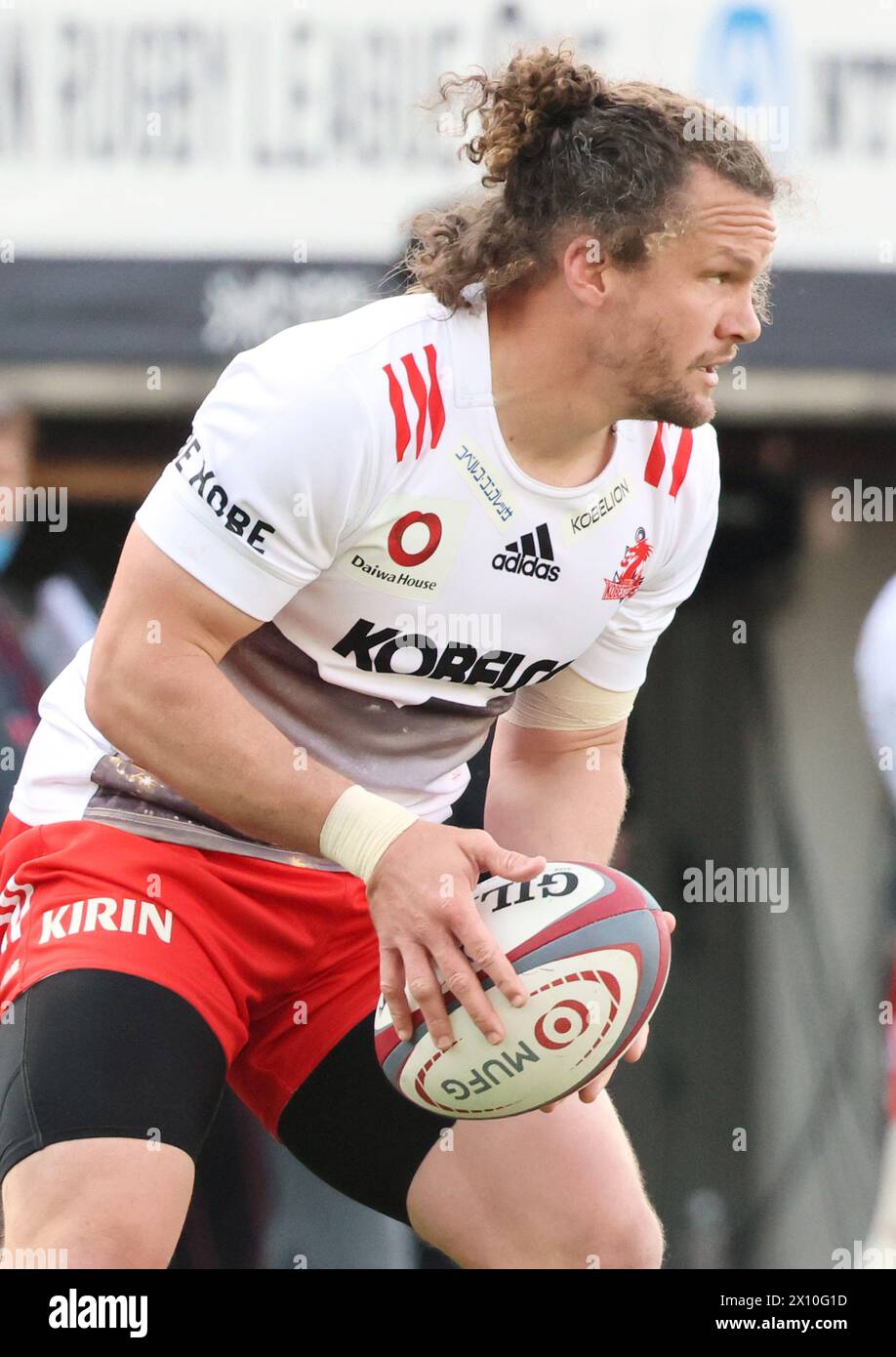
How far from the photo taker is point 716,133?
280 cm

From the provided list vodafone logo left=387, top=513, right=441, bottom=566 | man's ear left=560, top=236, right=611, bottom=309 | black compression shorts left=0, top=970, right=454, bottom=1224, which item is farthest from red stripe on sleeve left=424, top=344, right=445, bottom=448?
black compression shorts left=0, top=970, right=454, bottom=1224

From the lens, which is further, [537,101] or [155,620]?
[537,101]

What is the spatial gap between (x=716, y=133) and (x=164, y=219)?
3.06 metres

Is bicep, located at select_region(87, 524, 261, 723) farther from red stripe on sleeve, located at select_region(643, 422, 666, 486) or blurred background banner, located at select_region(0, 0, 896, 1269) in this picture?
blurred background banner, located at select_region(0, 0, 896, 1269)

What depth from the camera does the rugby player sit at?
8.35 ft

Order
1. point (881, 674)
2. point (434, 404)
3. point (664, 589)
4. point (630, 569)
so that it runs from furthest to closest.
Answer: point (881, 674), point (664, 589), point (630, 569), point (434, 404)

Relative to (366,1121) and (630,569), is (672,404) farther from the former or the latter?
(366,1121)

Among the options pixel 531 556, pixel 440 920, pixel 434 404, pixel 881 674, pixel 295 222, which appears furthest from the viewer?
pixel 295 222

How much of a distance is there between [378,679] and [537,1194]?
0.84 m

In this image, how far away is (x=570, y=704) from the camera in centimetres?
317

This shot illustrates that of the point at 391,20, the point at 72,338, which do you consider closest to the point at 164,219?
the point at 72,338

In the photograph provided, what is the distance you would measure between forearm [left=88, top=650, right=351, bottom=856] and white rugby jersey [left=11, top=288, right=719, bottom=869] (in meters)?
0.14

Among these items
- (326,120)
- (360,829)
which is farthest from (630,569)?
(326,120)
